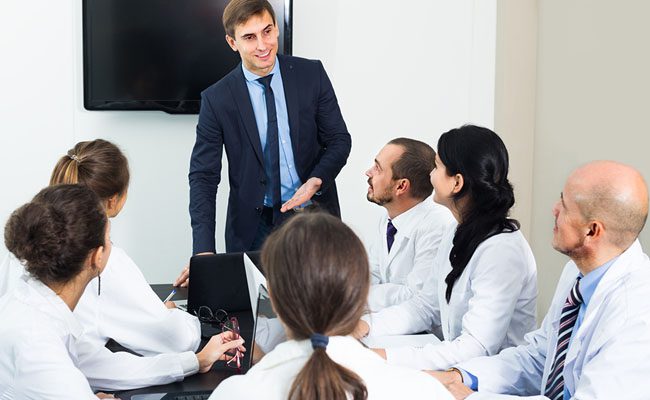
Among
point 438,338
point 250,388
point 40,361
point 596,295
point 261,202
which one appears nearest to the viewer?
point 250,388

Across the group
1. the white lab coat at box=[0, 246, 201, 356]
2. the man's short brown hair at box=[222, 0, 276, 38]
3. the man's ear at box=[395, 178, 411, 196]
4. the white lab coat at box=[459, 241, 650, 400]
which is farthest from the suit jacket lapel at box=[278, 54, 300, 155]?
the white lab coat at box=[459, 241, 650, 400]

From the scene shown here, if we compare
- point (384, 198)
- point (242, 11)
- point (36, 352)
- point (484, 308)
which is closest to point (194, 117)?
point (242, 11)

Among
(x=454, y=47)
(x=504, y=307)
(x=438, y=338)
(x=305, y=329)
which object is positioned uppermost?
(x=454, y=47)

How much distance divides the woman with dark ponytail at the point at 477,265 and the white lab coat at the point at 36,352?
788mm

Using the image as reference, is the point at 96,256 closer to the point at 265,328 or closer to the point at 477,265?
the point at 265,328

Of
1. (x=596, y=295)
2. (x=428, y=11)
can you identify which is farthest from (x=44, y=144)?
(x=596, y=295)

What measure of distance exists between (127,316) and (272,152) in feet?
4.45

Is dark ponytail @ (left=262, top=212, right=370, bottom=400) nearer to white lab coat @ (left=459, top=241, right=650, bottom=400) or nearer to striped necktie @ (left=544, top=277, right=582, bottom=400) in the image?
white lab coat @ (left=459, top=241, right=650, bottom=400)

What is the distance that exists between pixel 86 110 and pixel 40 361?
3.18 meters

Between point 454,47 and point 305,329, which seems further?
point 454,47

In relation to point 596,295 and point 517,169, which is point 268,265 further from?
point 517,169

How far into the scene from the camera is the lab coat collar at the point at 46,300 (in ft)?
6.00

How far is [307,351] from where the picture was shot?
1.31 meters

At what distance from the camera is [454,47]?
4.80m
